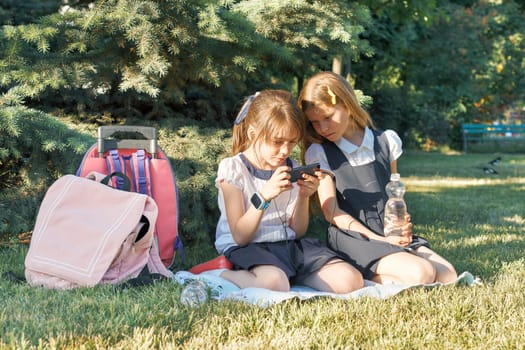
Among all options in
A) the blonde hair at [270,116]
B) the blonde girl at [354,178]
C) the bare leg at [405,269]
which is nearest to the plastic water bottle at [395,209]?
the blonde girl at [354,178]

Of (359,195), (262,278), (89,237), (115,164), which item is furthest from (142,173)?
(359,195)

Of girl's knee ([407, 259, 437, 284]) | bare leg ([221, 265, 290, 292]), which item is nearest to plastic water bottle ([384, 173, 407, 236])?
girl's knee ([407, 259, 437, 284])

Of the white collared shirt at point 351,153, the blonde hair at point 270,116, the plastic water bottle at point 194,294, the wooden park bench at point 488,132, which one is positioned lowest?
the wooden park bench at point 488,132

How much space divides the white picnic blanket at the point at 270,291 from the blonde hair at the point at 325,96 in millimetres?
961

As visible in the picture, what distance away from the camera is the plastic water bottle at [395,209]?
11.8 feet

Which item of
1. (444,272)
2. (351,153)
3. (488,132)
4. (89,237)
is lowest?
(488,132)

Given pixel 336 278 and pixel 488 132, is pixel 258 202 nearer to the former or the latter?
pixel 336 278

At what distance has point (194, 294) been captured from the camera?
2.93 meters

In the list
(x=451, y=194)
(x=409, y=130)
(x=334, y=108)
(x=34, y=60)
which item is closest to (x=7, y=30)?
(x=34, y=60)

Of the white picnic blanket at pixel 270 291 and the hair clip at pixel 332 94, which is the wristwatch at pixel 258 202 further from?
the hair clip at pixel 332 94

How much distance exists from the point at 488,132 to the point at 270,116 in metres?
19.2

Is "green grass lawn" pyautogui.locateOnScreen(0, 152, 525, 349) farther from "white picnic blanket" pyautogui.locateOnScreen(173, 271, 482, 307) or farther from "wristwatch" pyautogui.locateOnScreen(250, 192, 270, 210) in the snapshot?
"wristwatch" pyautogui.locateOnScreen(250, 192, 270, 210)

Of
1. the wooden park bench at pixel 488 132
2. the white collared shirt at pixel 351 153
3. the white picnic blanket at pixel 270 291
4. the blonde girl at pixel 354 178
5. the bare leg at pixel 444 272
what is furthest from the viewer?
the wooden park bench at pixel 488 132

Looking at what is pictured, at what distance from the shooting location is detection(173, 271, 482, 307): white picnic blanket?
2.97 metres
